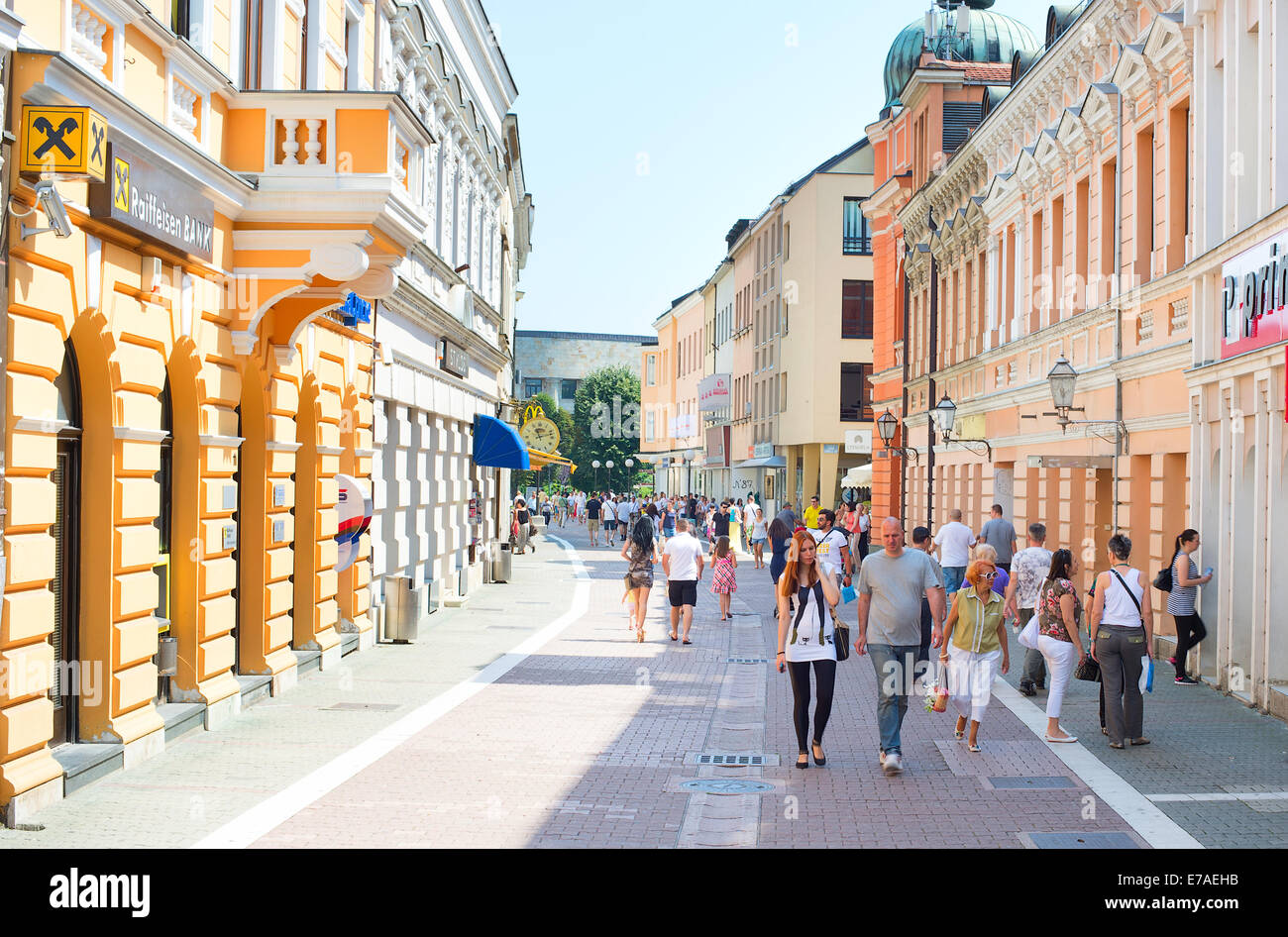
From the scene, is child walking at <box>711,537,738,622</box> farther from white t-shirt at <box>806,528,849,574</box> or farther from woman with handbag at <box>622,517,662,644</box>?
woman with handbag at <box>622,517,662,644</box>

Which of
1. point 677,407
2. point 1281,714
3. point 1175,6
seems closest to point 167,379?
point 1281,714

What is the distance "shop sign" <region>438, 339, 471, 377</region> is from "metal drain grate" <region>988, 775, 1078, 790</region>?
1550cm

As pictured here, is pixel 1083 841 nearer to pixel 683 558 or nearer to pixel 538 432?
pixel 683 558

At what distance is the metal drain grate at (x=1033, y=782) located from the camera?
10070 millimetres

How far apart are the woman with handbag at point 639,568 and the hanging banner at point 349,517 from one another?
401 cm

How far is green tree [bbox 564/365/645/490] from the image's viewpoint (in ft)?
351

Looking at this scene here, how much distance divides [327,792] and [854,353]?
49.0 metres

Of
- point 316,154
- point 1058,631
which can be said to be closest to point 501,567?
point 316,154

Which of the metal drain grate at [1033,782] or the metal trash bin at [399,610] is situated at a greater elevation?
the metal trash bin at [399,610]

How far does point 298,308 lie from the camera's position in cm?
1393

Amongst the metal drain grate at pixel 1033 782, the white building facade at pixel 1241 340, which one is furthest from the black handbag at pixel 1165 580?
the metal drain grate at pixel 1033 782

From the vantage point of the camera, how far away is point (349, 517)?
1733 cm

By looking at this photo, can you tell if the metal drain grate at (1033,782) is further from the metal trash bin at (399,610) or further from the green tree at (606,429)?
the green tree at (606,429)
